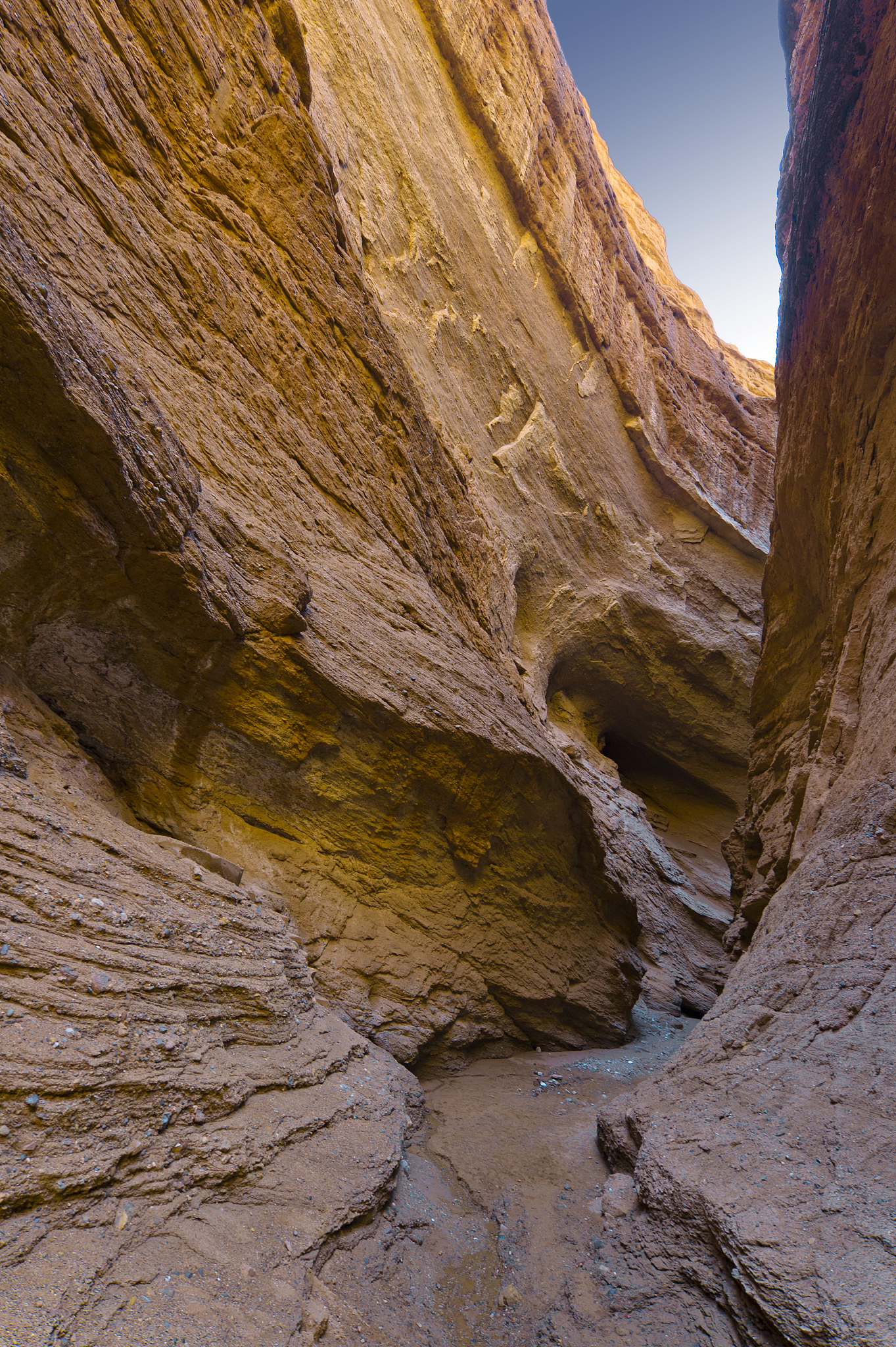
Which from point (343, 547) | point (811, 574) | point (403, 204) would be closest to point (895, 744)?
point (811, 574)

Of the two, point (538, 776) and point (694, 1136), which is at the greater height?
point (538, 776)

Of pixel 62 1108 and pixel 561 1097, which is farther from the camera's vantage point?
pixel 561 1097

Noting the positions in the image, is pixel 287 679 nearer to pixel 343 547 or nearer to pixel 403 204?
pixel 343 547

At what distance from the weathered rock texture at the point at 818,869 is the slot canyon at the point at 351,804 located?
31 millimetres

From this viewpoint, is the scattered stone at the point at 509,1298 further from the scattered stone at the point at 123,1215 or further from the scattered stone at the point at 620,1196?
the scattered stone at the point at 123,1215

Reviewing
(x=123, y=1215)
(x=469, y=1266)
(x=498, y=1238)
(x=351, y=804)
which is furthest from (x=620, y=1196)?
(x=351, y=804)

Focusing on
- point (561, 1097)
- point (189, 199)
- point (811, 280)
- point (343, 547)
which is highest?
point (811, 280)

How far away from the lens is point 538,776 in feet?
21.9

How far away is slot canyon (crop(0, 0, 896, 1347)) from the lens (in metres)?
2.61

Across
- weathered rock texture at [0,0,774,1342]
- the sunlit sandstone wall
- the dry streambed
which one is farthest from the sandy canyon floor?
the sunlit sandstone wall

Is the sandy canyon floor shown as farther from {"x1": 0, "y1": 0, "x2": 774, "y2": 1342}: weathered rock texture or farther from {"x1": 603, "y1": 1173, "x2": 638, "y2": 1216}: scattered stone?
{"x1": 0, "y1": 0, "x2": 774, "y2": 1342}: weathered rock texture

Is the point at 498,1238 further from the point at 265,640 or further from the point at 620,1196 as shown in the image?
the point at 265,640

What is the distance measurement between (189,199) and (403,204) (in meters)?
6.15

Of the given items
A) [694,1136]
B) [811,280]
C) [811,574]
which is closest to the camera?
[694,1136]
